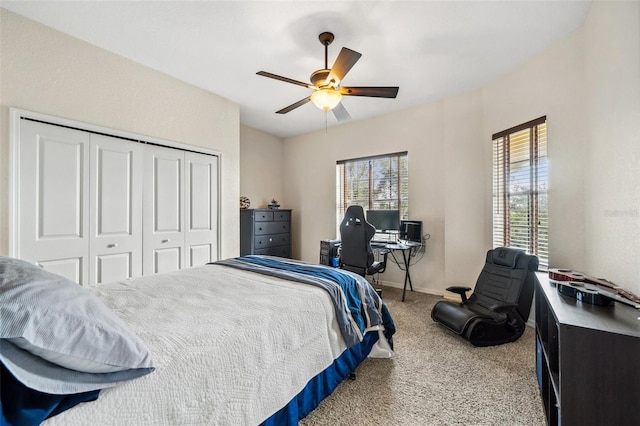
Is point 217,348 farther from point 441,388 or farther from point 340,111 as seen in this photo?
point 340,111

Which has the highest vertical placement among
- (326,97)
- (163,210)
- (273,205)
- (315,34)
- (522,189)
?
(315,34)

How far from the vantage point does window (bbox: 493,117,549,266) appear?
2.74 m

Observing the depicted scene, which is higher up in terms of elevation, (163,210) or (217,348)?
(163,210)

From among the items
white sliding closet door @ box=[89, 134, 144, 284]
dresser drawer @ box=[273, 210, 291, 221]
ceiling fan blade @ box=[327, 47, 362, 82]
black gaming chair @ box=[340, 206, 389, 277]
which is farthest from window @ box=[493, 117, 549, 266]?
white sliding closet door @ box=[89, 134, 144, 284]

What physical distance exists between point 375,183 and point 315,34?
263 centimetres

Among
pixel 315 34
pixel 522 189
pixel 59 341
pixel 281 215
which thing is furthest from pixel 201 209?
pixel 522 189

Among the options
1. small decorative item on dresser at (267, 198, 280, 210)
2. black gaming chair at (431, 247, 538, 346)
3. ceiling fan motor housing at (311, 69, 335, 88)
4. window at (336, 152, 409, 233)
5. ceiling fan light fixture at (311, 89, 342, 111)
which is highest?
ceiling fan motor housing at (311, 69, 335, 88)

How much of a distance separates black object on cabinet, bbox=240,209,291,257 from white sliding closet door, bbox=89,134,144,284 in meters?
1.72

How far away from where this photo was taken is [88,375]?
80 cm

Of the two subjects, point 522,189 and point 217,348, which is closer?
point 217,348

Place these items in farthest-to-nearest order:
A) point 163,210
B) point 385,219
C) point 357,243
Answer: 1. point 385,219
2. point 357,243
3. point 163,210

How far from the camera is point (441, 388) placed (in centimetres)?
184

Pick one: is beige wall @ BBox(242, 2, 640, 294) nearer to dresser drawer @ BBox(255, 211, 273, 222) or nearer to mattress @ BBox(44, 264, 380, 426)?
dresser drawer @ BBox(255, 211, 273, 222)

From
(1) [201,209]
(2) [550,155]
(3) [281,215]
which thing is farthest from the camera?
(3) [281,215]
